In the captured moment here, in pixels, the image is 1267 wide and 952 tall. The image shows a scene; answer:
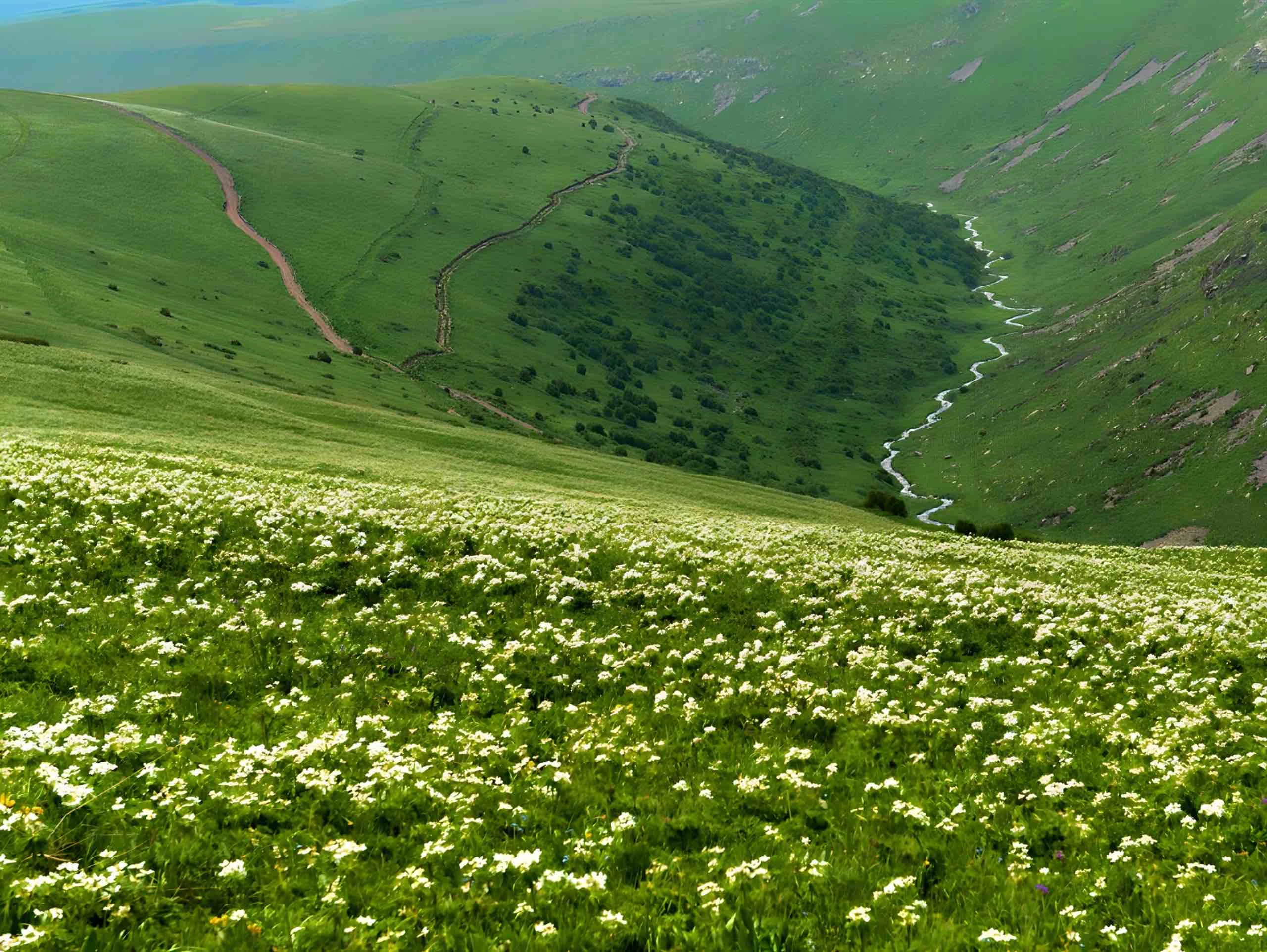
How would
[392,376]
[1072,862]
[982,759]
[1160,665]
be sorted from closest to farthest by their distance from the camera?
[1072,862]
[982,759]
[1160,665]
[392,376]

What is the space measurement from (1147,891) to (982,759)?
188 inches

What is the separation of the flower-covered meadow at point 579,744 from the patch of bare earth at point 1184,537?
112060 millimetres

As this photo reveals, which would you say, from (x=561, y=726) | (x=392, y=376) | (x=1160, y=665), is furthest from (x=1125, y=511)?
(x=561, y=726)

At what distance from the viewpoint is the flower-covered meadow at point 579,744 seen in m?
9.72

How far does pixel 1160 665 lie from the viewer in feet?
66.7

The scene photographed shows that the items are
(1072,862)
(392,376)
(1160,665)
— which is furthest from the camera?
(392,376)

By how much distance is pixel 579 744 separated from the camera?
1495cm

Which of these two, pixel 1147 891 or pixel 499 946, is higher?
pixel 1147 891

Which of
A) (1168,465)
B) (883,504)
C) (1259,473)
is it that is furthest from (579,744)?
(1168,465)

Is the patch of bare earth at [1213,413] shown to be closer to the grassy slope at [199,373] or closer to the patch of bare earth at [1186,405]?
the patch of bare earth at [1186,405]

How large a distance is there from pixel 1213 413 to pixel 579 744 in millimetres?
167400

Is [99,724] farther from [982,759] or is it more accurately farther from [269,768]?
[982,759]

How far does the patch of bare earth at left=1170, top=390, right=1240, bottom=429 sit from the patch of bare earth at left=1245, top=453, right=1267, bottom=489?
55.2ft

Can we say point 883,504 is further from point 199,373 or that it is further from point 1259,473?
point 199,373
